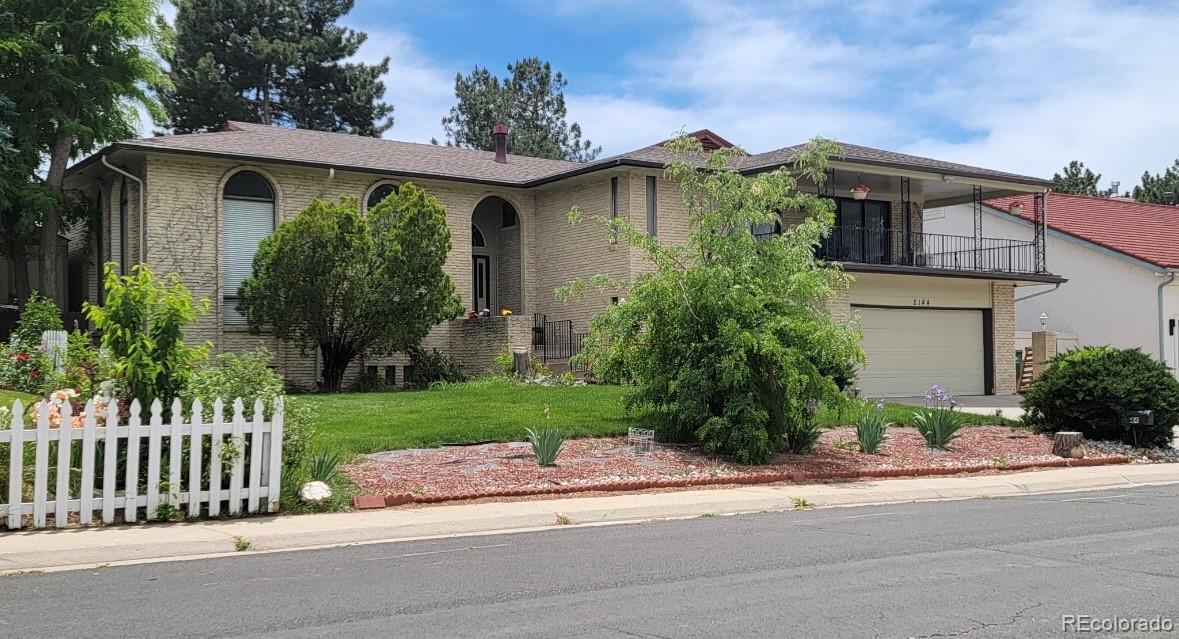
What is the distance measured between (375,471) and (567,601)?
6.17 metres

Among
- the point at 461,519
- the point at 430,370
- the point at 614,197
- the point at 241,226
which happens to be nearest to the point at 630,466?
the point at 461,519

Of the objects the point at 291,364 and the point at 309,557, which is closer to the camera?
the point at 309,557

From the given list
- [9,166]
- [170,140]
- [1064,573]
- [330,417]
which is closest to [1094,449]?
[1064,573]

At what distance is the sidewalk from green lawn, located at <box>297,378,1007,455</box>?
2.33 metres

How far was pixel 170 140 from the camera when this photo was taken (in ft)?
83.4

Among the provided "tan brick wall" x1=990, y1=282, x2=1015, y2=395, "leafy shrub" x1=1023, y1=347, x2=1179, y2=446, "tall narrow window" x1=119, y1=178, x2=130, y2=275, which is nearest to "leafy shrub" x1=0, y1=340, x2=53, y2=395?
"tall narrow window" x1=119, y1=178, x2=130, y2=275

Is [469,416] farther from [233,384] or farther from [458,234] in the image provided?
[458,234]

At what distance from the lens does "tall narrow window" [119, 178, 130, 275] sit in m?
26.2

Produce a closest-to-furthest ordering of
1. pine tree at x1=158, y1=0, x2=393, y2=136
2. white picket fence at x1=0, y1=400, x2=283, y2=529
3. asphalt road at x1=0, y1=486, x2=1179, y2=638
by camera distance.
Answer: asphalt road at x1=0, y1=486, x2=1179, y2=638, white picket fence at x1=0, y1=400, x2=283, y2=529, pine tree at x1=158, y1=0, x2=393, y2=136

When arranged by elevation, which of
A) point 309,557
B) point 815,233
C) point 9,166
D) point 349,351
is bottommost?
point 309,557

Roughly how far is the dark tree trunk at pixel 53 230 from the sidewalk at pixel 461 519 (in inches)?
→ 734

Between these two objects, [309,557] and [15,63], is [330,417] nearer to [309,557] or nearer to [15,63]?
[309,557]

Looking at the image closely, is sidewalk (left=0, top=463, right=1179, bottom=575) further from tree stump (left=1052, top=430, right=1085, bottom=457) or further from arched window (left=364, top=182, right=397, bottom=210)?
arched window (left=364, top=182, right=397, bottom=210)

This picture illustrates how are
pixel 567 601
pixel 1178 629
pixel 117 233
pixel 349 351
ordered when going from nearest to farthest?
pixel 1178 629 < pixel 567 601 < pixel 349 351 < pixel 117 233
